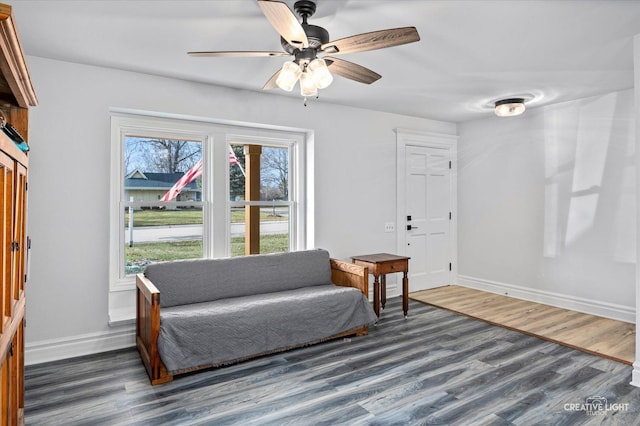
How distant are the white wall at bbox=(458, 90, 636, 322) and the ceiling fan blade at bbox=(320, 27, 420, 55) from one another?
337 centimetres

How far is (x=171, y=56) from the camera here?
3043mm

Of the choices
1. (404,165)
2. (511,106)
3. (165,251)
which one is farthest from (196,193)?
(511,106)

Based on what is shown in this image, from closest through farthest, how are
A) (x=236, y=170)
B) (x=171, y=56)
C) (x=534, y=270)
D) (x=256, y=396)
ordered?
(x=256, y=396), (x=171, y=56), (x=236, y=170), (x=534, y=270)

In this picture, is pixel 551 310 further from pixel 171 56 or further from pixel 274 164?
pixel 171 56

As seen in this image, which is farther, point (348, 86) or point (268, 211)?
point (268, 211)

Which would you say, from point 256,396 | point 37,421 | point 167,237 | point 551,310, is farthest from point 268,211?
point 551,310

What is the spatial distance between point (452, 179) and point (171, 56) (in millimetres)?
4218

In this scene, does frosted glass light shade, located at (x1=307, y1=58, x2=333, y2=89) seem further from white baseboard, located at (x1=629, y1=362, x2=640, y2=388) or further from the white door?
the white door

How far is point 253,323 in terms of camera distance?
304cm

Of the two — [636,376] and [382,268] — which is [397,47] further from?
[636,376]

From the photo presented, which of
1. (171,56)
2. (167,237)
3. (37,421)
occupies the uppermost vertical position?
(171,56)

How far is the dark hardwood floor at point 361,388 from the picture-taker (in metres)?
2.31

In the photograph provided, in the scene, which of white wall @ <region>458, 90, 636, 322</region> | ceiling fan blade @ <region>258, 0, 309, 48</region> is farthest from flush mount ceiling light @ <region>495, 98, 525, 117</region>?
ceiling fan blade @ <region>258, 0, 309, 48</region>

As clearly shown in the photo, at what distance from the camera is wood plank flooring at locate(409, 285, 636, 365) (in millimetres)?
3371
